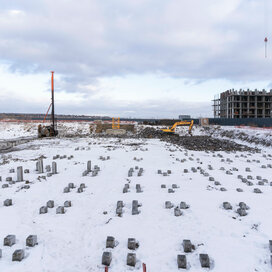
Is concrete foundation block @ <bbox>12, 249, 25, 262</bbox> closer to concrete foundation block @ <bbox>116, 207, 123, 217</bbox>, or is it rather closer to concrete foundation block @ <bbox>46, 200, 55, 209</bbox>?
concrete foundation block @ <bbox>46, 200, 55, 209</bbox>

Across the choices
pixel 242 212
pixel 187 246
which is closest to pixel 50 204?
pixel 187 246

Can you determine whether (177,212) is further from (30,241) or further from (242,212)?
(30,241)

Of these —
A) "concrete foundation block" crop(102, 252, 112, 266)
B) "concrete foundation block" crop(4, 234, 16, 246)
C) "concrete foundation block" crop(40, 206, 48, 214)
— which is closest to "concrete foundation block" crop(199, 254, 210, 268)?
"concrete foundation block" crop(102, 252, 112, 266)

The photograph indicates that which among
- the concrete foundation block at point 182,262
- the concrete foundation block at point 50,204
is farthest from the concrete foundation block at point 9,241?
the concrete foundation block at point 182,262

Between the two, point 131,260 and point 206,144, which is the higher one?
point 206,144

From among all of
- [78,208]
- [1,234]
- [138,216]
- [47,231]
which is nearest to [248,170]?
[138,216]

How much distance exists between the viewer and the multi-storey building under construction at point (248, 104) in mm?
72688

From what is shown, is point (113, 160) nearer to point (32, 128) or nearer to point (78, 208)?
point (78, 208)

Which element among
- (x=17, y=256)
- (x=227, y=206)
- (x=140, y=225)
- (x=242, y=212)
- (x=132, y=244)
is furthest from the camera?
(x=227, y=206)

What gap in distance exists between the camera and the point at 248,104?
72688 mm

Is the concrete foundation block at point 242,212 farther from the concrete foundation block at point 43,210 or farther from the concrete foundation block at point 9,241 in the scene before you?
the concrete foundation block at point 9,241

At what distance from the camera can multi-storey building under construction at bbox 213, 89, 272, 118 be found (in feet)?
238

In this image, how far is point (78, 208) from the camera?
20.5 ft

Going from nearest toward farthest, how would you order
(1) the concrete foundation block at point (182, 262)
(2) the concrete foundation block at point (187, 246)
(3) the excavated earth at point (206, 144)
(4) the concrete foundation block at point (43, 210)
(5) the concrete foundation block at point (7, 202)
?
(1) the concrete foundation block at point (182, 262)
(2) the concrete foundation block at point (187, 246)
(4) the concrete foundation block at point (43, 210)
(5) the concrete foundation block at point (7, 202)
(3) the excavated earth at point (206, 144)
